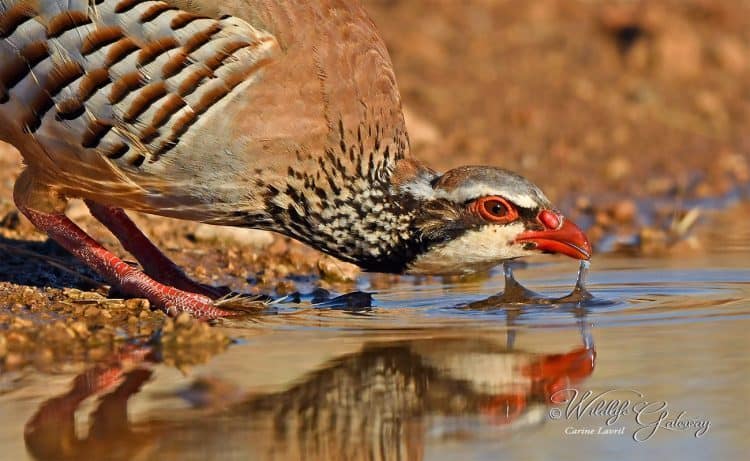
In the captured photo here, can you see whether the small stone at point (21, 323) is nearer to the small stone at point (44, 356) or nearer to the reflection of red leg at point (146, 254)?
the small stone at point (44, 356)

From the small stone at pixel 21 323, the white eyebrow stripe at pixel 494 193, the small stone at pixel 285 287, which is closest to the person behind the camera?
the small stone at pixel 21 323

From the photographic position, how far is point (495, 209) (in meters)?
7.74

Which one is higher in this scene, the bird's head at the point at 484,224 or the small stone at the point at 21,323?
the bird's head at the point at 484,224

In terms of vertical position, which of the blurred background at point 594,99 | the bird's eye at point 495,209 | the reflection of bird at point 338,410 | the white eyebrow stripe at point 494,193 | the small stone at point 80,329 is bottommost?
the reflection of bird at point 338,410

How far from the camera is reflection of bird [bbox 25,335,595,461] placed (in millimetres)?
5059

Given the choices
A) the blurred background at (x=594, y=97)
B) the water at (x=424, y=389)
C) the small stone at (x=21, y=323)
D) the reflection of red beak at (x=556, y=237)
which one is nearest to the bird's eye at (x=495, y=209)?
the reflection of red beak at (x=556, y=237)

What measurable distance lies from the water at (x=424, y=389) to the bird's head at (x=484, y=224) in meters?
0.31

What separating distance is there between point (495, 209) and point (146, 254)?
89.8 inches

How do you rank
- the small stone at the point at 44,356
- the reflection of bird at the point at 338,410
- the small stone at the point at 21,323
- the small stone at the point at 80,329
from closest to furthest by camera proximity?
1. the reflection of bird at the point at 338,410
2. the small stone at the point at 44,356
3. the small stone at the point at 80,329
4. the small stone at the point at 21,323

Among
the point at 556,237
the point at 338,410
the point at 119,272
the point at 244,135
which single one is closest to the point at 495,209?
the point at 556,237

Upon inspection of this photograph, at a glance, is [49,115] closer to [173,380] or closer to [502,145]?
[173,380]

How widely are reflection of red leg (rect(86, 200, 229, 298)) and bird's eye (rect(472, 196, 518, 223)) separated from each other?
1774 mm

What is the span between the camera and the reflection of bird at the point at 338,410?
16.6 feet

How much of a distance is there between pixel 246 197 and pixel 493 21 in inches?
397
